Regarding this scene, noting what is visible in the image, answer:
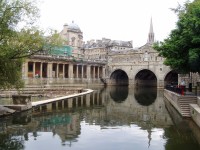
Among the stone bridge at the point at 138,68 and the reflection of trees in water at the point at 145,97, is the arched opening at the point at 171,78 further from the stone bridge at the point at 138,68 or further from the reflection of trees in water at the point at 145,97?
the reflection of trees in water at the point at 145,97

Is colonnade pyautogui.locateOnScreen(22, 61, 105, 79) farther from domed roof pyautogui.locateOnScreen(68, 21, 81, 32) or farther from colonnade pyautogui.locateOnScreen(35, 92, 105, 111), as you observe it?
colonnade pyautogui.locateOnScreen(35, 92, 105, 111)

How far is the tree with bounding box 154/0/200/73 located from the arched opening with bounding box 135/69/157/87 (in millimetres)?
57189

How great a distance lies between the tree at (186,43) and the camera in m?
25.2

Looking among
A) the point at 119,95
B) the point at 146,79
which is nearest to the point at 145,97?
the point at 119,95

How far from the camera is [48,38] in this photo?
83.8 feet

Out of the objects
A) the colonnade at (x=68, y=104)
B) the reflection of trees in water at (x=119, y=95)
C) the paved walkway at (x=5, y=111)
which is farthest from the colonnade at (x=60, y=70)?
the paved walkway at (x=5, y=111)

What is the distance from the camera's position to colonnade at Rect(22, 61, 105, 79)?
68.8 meters

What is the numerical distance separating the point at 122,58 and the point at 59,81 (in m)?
26.3

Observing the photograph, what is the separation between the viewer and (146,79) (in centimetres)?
9638

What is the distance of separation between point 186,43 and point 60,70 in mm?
57972

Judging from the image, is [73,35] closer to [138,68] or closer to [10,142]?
[138,68]

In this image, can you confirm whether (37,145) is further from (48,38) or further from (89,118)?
(48,38)

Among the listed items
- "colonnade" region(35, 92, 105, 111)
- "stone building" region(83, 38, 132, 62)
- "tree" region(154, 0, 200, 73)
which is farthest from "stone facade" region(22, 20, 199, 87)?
"tree" region(154, 0, 200, 73)

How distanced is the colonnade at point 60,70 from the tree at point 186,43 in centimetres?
3700
